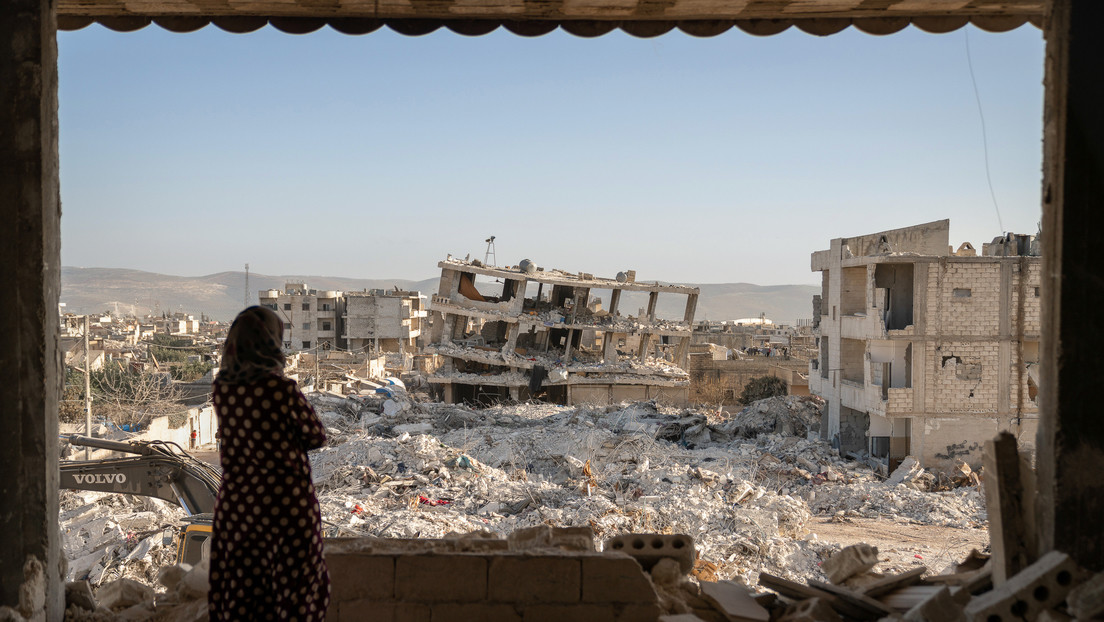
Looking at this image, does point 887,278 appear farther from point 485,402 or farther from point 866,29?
point 866,29

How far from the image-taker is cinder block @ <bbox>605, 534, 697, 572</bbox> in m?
4.19

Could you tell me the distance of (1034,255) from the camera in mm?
21766

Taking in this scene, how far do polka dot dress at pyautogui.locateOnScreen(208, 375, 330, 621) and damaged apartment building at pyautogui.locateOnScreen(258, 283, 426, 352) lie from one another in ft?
156

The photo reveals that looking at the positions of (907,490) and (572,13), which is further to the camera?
(907,490)

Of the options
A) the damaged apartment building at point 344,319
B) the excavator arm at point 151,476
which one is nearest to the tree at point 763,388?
the damaged apartment building at point 344,319

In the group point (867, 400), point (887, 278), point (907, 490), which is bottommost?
point (907, 490)

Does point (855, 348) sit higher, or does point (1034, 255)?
point (1034, 255)

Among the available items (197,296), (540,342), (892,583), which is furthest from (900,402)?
(197,296)

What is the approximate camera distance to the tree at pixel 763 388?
35.1 metres

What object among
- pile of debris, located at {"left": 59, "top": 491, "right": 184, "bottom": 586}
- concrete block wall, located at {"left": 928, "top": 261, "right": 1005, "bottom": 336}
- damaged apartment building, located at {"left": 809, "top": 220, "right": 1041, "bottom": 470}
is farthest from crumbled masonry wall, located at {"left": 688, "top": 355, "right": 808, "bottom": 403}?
pile of debris, located at {"left": 59, "top": 491, "right": 184, "bottom": 586}

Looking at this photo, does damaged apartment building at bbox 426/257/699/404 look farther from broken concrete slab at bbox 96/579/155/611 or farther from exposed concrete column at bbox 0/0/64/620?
exposed concrete column at bbox 0/0/64/620

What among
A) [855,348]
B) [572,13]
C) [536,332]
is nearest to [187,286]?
[536,332]

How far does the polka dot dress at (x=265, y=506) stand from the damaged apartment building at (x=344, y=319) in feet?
156

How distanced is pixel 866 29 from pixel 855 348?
2181 centimetres
